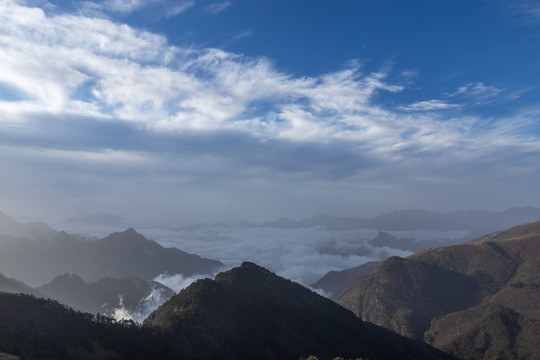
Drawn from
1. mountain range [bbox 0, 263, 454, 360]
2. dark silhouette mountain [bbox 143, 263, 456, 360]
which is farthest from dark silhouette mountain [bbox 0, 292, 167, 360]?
dark silhouette mountain [bbox 143, 263, 456, 360]

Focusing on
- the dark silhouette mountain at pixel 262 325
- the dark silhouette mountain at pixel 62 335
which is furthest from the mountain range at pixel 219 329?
the dark silhouette mountain at pixel 262 325

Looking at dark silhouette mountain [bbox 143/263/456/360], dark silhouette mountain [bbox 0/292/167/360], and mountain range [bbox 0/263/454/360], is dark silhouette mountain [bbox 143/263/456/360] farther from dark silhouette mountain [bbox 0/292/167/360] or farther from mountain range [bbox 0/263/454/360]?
dark silhouette mountain [bbox 0/292/167/360]

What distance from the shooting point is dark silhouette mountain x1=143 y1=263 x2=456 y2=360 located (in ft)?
275

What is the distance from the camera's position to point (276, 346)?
97562 millimetres

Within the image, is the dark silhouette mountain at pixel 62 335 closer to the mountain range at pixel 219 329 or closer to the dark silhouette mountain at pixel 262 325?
the mountain range at pixel 219 329

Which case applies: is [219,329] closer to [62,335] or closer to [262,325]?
[262,325]

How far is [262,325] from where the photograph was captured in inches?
4107

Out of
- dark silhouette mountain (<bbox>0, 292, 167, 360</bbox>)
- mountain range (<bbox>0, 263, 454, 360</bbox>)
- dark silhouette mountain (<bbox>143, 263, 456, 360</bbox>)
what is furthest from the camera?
dark silhouette mountain (<bbox>143, 263, 456, 360</bbox>)

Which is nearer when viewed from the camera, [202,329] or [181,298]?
[202,329]

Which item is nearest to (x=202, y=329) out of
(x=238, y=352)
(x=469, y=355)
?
A: (x=238, y=352)

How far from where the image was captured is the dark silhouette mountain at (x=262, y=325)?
83.8m

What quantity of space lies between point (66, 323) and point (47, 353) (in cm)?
1292

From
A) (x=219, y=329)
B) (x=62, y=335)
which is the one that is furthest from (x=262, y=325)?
(x=62, y=335)

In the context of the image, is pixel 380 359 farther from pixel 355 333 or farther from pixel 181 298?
pixel 181 298
